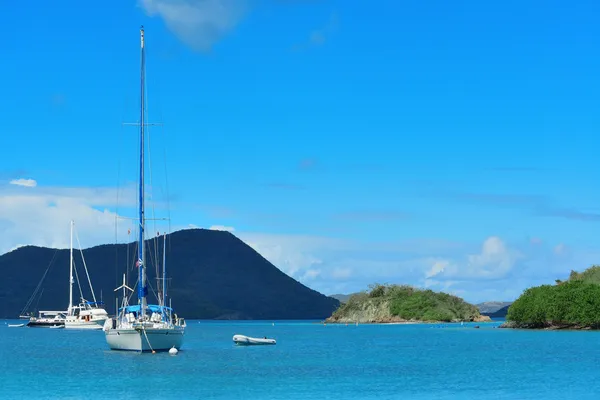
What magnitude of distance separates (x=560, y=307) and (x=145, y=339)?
83950mm

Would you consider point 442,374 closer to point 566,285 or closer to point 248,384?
point 248,384

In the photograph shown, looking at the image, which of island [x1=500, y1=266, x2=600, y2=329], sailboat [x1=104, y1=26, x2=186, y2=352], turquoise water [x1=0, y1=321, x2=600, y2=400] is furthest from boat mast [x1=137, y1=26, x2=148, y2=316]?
island [x1=500, y1=266, x2=600, y2=329]

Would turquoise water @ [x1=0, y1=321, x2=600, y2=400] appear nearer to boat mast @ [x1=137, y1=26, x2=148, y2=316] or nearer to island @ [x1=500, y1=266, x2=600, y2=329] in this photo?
boat mast @ [x1=137, y1=26, x2=148, y2=316]

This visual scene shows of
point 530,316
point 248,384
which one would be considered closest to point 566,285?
point 530,316

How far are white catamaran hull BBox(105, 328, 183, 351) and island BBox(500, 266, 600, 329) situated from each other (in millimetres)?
76568

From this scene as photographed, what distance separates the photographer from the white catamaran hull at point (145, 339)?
78.8 metres

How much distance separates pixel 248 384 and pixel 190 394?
7190 mm

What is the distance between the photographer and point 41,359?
8838cm

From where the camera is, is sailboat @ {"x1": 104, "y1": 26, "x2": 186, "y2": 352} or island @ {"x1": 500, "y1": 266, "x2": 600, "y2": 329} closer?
sailboat @ {"x1": 104, "y1": 26, "x2": 186, "y2": 352}

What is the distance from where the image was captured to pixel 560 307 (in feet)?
467

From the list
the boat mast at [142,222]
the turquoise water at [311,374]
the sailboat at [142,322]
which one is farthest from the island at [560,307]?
the boat mast at [142,222]

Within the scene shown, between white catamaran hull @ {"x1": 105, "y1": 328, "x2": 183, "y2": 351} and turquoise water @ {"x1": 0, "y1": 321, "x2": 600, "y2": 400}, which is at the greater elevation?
white catamaran hull @ {"x1": 105, "y1": 328, "x2": 183, "y2": 351}

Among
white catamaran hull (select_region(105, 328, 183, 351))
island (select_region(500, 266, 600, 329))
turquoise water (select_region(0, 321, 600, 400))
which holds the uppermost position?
island (select_region(500, 266, 600, 329))

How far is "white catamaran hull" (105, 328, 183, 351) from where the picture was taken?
78806mm
